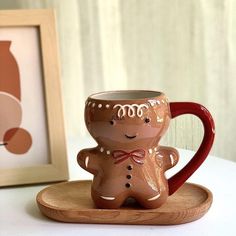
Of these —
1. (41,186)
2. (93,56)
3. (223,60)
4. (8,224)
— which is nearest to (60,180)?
(41,186)

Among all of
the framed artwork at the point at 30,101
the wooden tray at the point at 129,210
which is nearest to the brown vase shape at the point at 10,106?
the framed artwork at the point at 30,101

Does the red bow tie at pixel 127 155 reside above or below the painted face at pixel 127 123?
below

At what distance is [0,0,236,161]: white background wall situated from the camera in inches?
42.5

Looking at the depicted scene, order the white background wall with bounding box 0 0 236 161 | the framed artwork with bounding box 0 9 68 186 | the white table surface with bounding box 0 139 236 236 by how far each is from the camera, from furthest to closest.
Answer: the white background wall with bounding box 0 0 236 161 → the framed artwork with bounding box 0 9 68 186 → the white table surface with bounding box 0 139 236 236

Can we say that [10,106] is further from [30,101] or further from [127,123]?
[127,123]

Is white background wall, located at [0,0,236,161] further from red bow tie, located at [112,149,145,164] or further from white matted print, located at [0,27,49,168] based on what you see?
red bow tie, located at [112,149,145,164]

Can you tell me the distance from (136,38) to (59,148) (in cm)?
46

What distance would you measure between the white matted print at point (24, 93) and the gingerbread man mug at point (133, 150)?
16 centimetres

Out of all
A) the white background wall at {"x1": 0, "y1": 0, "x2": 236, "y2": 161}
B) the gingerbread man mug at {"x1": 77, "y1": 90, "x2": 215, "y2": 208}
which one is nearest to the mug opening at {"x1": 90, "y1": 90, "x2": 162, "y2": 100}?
the gingerbread man mug at {"x1": 77, "y1": 90, "x2": 215, "y2": 208}

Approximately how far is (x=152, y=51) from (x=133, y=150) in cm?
58

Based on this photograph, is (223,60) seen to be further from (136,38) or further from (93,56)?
(93,56)

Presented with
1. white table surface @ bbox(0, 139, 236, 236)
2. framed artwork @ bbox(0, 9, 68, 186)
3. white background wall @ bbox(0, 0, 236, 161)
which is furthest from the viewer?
white background wall @ bbox(0, 0, 236, 161)

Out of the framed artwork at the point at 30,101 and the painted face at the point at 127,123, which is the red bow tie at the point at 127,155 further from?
the framed artwork at the point at 30,101

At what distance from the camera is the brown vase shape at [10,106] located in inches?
29.5
